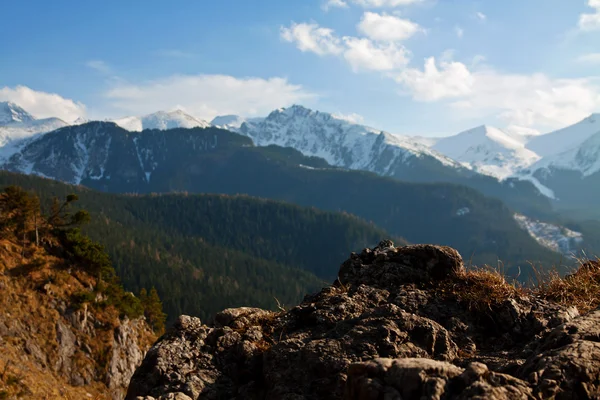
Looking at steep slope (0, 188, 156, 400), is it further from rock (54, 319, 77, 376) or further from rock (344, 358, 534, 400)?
rock (344, 358, 534, 400)

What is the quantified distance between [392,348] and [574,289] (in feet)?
15.1

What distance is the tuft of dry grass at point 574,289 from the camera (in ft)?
27.1

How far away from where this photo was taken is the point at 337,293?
357 inches

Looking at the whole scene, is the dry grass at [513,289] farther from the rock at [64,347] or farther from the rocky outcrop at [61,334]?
the rock at [64,347]

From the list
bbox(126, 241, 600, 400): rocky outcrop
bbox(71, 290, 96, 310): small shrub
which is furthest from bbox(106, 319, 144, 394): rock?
bbox(126, 241, 600, 400): rocky outcrop

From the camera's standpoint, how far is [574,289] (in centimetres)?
879

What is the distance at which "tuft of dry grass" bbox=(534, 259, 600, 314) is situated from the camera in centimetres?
827

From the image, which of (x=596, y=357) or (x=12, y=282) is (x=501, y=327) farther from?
(x=12, y=282)

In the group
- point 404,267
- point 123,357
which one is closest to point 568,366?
point 404,267

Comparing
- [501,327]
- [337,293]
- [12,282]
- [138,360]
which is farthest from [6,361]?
[501,327]

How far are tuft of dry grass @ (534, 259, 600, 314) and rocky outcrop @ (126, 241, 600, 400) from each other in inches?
28.2

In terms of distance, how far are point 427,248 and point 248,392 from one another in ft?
15.8

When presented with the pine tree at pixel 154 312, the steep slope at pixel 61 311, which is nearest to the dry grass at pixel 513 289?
the steep slope at pixel 61 311

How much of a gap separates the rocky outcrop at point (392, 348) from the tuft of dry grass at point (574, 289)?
2.35 feet
